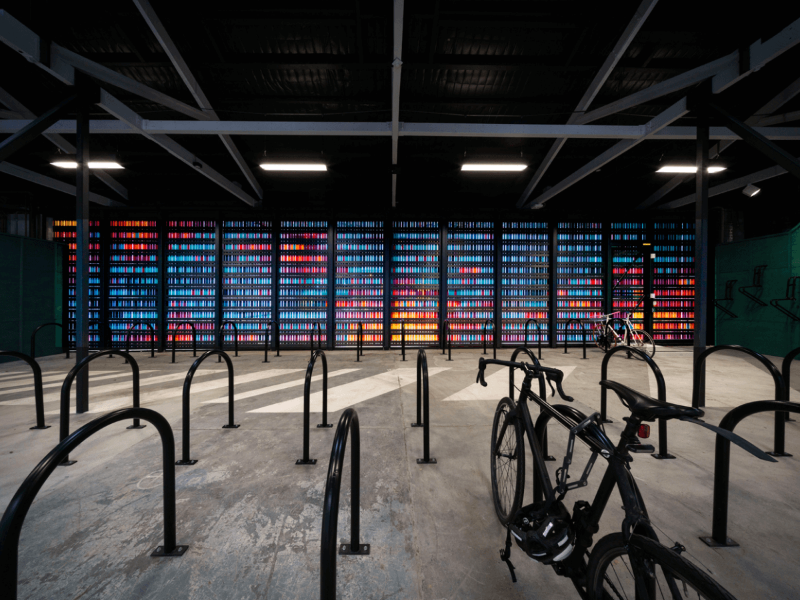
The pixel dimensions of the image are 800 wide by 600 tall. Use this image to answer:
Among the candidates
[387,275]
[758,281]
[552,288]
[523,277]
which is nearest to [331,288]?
[387,275]

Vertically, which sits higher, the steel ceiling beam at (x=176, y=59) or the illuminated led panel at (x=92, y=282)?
the steel ceiling beam at (x=176, y=59)

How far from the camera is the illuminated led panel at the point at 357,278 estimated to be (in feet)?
31.4

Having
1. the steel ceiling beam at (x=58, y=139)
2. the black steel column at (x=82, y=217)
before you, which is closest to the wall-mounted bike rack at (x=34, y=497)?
the black steel column at (x=82, y=217)

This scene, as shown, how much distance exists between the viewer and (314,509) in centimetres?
A: 221

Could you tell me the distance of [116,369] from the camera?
664 cm

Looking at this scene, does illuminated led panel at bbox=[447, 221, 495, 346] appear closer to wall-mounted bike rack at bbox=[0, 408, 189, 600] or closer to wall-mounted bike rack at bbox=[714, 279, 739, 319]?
wall-mounted bike rack at bbox=[714, 279, 739, 319]

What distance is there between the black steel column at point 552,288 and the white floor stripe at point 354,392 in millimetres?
5014

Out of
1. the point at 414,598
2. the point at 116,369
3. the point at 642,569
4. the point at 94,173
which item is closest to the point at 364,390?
the point at 414,598

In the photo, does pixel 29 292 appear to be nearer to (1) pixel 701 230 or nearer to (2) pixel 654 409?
(2) pixel 654 409

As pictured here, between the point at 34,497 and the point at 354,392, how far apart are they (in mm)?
3946

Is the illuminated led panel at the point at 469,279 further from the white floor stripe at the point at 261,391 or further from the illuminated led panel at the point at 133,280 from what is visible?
the illuminated led panel at the point at 133,280

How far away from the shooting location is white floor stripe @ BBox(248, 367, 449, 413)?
426 centimetres

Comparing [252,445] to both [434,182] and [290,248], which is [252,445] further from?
[434,182]

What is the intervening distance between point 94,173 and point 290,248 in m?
4.90
